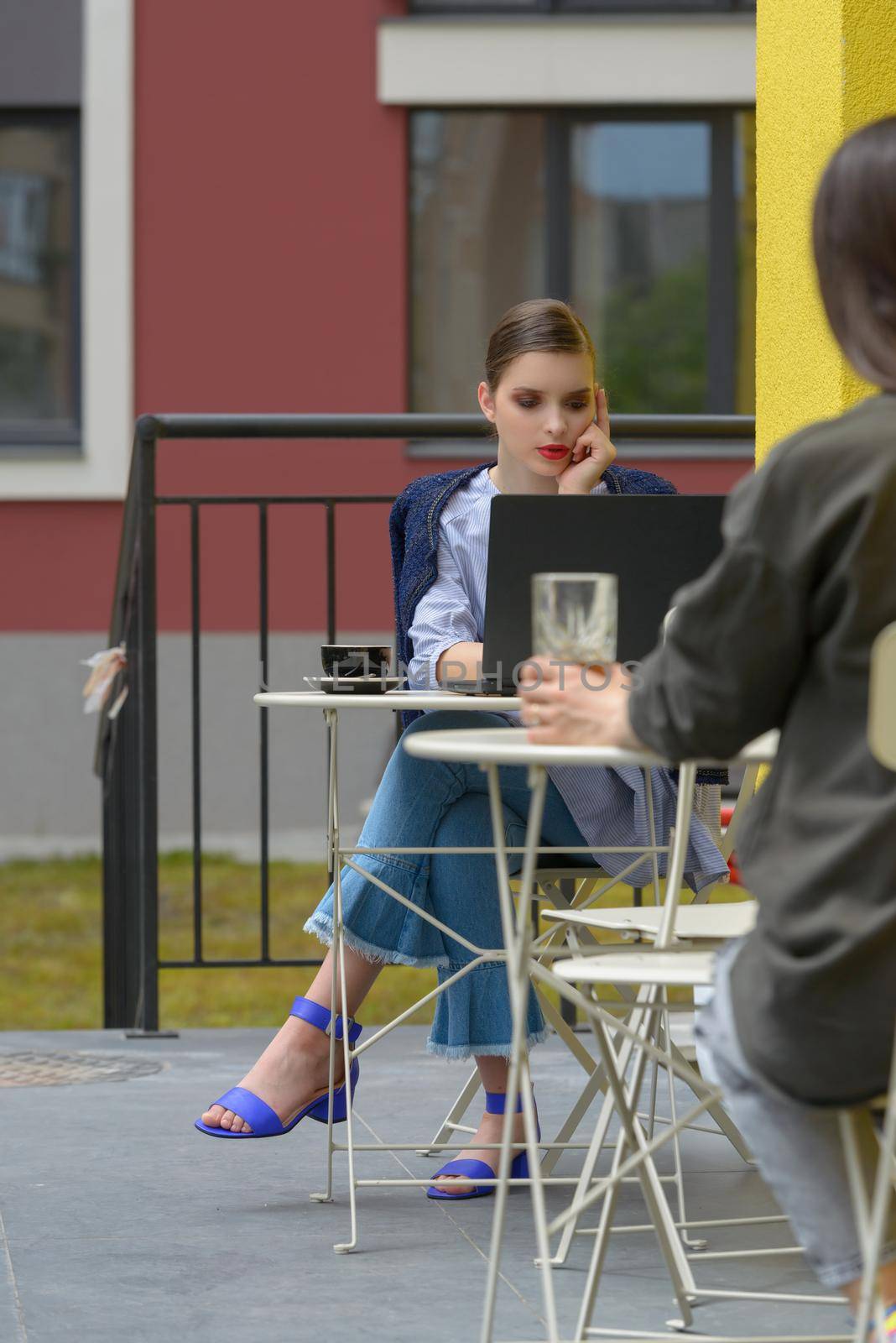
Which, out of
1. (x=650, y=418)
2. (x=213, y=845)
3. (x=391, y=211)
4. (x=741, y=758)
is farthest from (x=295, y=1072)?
(x=391, y=211)

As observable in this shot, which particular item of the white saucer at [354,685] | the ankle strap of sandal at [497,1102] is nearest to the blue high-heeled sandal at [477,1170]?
the ankle strap of sandal at [497,1102]

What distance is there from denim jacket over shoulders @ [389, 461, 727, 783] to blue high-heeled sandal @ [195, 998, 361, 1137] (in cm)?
47

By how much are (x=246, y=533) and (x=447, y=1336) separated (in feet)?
21.4

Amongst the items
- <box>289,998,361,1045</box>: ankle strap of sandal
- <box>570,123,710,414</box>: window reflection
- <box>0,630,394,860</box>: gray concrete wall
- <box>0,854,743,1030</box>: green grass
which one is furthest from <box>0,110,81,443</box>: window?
<box>289,998,361,1045</box>: ankle strap of sandal

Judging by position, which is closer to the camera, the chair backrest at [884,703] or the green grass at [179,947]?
the chair backrest at [884,703]

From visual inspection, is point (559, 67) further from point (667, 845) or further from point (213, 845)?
point (667, 845)

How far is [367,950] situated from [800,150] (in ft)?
4.94

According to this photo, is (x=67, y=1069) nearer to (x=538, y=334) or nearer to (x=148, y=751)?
(x=148, y=751)

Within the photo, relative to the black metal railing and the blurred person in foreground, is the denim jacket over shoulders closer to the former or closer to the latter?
the black metal railing

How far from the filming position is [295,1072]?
2943mm

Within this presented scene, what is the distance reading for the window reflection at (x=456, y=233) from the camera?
8.92 meters

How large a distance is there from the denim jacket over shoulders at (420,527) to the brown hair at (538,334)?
0.57 ft

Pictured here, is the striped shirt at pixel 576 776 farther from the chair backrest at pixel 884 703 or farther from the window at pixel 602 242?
the window at pixel 602 242

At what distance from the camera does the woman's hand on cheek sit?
2.95m
